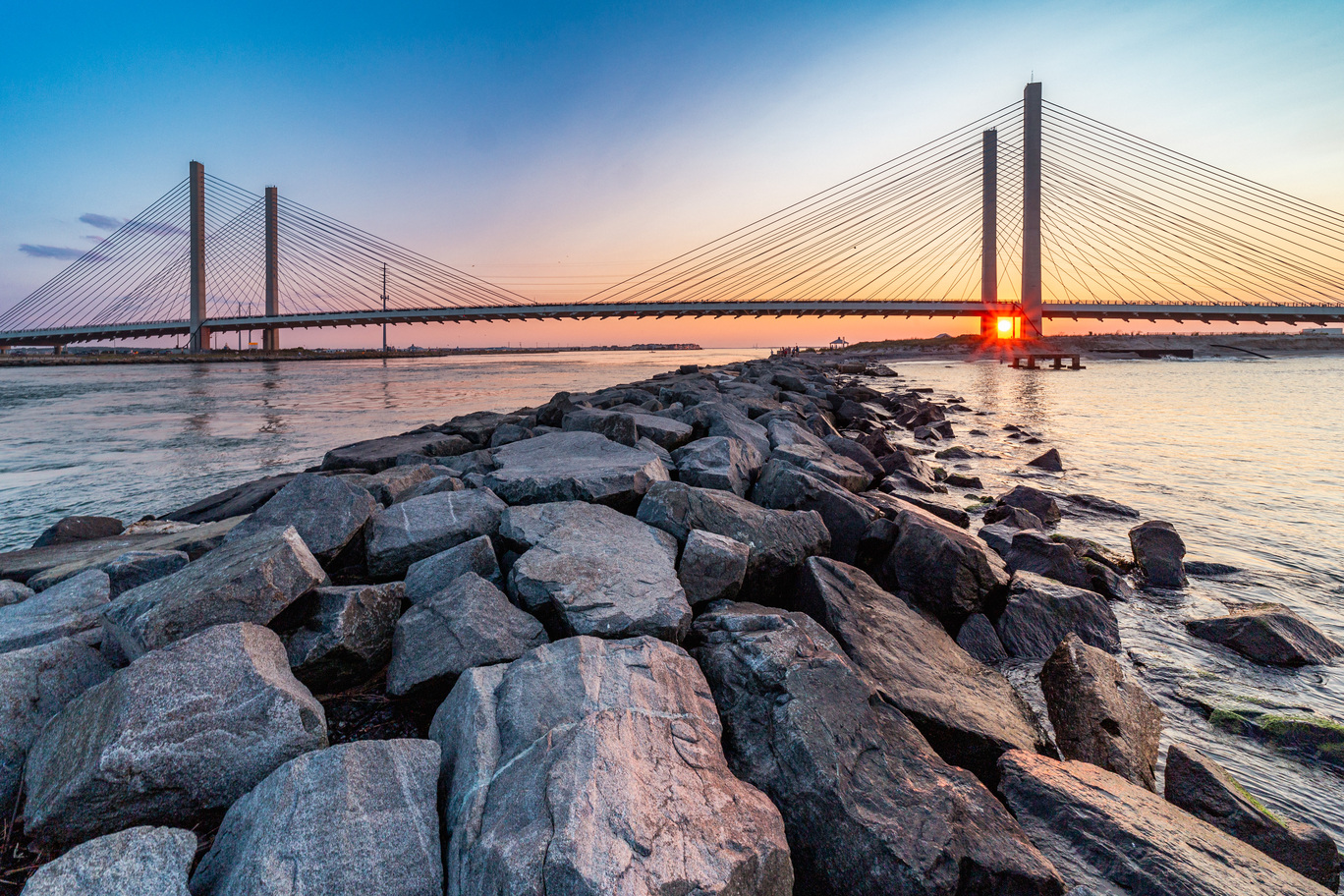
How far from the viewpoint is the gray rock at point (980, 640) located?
2504mm

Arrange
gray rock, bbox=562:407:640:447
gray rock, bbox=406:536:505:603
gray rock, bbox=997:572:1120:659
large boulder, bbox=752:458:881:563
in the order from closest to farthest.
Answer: gray rock, bbox=406:536:505:603
gray rock, bbox=997:572:1120:659
large boulder, bbox=752:458:881:563
gray rock, bbox=562:407:640:447

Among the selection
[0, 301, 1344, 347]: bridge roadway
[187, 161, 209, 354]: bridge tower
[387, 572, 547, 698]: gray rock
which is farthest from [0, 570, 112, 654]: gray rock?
[187, 161, 209, 354]: bridge tower

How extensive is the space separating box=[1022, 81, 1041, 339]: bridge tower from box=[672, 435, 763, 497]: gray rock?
1318 inches

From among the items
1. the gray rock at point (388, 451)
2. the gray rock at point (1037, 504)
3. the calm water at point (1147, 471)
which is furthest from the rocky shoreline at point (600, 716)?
the gray rock at point (388, 451)

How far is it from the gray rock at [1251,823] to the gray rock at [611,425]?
3268 mm

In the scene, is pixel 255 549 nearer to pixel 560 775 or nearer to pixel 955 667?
pixel 560 775

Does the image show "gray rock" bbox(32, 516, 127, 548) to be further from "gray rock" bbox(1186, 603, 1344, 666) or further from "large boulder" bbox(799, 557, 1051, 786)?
"gray rock" bbox(1186, 603, 1344, 666)

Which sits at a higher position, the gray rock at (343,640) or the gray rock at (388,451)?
the gray rock at (388,451)

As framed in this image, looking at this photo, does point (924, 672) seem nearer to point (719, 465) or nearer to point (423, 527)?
point (719, 465)

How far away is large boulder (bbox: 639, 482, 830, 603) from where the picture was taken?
8.66 feet

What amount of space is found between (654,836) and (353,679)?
1.25m

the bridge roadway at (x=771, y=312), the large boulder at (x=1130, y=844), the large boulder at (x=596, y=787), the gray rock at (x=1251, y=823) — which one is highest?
the bridge roadway at (x=771, y=312)

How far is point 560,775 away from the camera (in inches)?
49.6

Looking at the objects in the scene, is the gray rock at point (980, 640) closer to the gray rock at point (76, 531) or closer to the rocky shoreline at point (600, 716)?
the rocky shoreline at point (600, 716)
